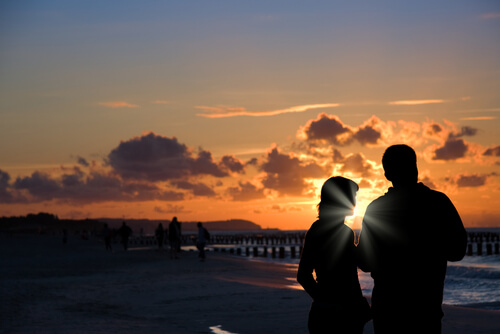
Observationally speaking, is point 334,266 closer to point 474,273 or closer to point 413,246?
point 413,246

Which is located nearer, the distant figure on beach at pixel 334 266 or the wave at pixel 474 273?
the distant figure on beach at pixel 334 266

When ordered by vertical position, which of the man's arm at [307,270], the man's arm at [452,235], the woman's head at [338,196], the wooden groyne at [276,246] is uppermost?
the woman's head at [338,196]

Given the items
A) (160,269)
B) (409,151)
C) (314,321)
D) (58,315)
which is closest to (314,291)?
(314,321)

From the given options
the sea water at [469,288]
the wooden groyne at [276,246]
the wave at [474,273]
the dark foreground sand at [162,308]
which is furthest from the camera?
the wooden groyne at [276,246]

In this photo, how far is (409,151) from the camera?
4230 millimetres

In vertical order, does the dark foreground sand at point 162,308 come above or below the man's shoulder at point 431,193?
below

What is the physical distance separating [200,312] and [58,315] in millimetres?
2799

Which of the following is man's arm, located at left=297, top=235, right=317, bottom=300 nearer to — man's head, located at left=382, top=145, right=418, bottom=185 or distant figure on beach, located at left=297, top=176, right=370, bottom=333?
distant figure on beach, located at left=297, top=176, right=370, bottom=333

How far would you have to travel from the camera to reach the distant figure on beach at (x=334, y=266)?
461 centimetres

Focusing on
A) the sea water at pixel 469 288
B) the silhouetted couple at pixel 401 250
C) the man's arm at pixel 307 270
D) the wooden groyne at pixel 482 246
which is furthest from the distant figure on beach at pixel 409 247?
the wooden groyne at pixel 482 246

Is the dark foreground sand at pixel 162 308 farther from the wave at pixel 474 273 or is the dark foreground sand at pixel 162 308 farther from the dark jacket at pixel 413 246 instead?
the wave at pixel 474 273

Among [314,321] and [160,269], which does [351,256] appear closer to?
[314,321]

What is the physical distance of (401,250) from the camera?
415cm

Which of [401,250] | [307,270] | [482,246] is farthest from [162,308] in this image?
[482,246]
